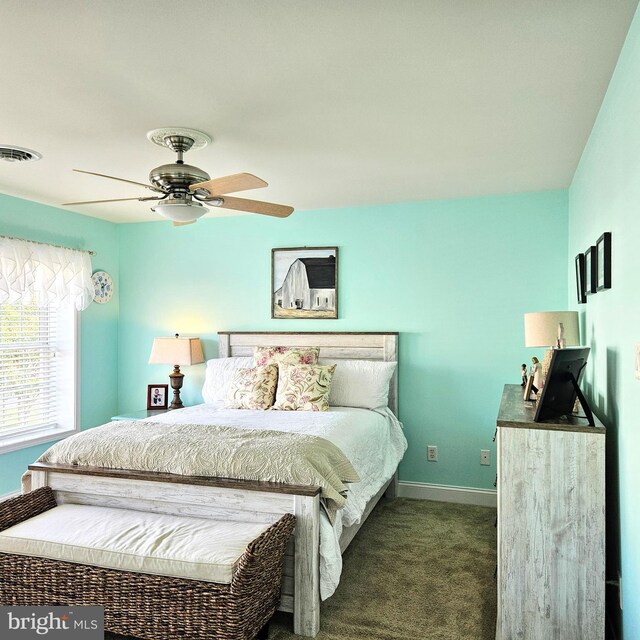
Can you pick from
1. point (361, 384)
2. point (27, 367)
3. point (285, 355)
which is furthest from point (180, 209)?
point (27, 367)

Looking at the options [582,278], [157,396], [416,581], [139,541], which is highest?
[582,278]

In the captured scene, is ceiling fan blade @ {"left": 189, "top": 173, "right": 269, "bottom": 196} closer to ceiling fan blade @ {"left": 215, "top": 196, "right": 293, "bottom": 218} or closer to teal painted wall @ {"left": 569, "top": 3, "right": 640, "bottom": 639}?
ceiling fan blade @ {"left": 215, "top": 196, "right": 293, "bottom": 218}

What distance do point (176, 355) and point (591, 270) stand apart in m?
3.34

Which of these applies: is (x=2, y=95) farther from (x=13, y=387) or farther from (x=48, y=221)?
(x=13, y=387)

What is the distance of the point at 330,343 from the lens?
464cm

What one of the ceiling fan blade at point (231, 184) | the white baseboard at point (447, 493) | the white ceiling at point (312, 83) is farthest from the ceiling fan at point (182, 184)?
the white baseboard at point (447, 493)

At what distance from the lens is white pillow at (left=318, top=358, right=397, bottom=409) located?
4.16m

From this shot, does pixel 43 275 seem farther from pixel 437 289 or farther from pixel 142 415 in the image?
pixel 437 289

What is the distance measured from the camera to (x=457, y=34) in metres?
1.91

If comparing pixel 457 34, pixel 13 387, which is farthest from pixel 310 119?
pixel 13 387

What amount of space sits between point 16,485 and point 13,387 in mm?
752

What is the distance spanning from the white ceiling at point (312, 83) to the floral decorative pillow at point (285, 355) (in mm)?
1425

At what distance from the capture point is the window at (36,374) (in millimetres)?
4344

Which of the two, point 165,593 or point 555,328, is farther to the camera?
point 555,328
